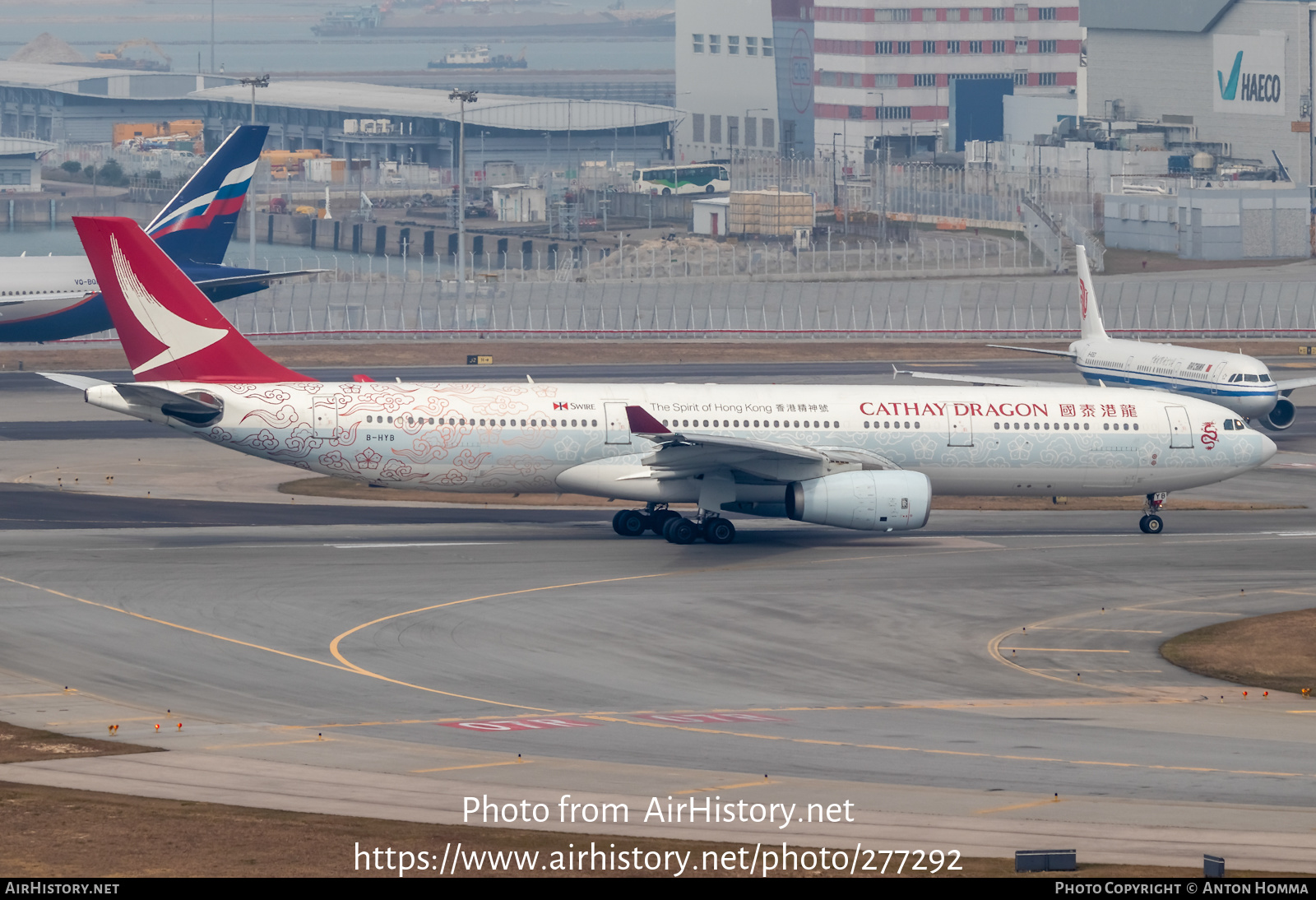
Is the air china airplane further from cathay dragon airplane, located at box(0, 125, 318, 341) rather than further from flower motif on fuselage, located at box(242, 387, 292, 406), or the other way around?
cathay dragon airplane, located at box(0, 125, 318, 341)

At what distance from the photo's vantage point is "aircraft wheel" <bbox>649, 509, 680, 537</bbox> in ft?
175

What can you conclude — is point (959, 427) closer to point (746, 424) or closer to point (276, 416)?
point (746, 424)

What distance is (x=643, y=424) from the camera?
49.0 metres

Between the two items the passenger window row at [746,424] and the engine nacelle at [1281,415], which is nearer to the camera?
the passenger window row at [746,424]

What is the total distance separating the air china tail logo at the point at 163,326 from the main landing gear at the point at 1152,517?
29.6 meters

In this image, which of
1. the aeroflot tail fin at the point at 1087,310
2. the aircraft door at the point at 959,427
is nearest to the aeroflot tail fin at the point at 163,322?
the aircraft door at the point at 959,427

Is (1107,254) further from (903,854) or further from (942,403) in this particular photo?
(903,854)

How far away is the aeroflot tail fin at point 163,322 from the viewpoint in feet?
167

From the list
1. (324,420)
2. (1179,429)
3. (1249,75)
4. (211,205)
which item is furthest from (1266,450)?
(1249,75)

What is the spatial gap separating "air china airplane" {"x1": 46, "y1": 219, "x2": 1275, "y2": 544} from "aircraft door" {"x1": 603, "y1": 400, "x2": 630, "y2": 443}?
50mm

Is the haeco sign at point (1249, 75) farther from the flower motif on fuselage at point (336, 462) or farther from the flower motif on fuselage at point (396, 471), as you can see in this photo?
the flower motif on fuselage at point (336, 462)

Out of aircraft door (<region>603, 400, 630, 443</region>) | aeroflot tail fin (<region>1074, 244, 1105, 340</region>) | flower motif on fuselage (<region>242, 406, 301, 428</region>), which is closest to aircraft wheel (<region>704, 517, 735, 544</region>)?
aircraft door (<region>603, 400, 630, 443</region>)

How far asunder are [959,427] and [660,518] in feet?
32.0

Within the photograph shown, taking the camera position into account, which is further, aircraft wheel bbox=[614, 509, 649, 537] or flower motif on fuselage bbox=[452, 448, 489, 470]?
aircraft wheel bbox=[614, 509, 649, 537]
